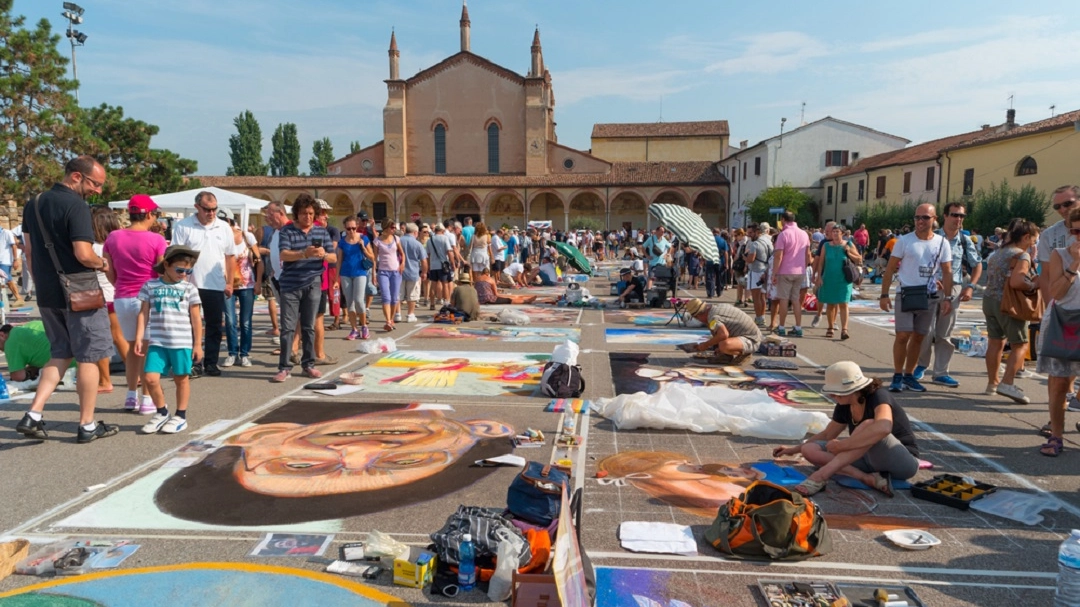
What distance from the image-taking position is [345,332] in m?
10.3

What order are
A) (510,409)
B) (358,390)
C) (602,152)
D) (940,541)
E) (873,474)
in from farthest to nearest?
1. (602,152)
2. (358,390)
3. (510,409)
4. (873,474)
5. (940,541)

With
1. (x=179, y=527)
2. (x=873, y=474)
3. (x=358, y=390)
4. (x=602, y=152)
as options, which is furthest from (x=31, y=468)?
(x=602, y=152)

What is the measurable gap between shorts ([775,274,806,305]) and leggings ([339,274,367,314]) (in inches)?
236

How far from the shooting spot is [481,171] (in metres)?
48.9

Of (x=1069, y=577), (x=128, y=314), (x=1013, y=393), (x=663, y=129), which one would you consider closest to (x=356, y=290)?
(x=128, y=314)

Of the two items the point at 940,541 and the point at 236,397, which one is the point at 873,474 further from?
the point at 236,397

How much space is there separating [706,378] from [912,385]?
199 cm

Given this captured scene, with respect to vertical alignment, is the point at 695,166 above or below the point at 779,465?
above

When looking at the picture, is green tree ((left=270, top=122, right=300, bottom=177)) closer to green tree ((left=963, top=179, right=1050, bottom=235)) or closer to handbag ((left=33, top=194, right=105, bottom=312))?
green tree ((left=963, top=179, right=1050, bottom=235))

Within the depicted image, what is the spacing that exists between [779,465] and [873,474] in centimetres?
59

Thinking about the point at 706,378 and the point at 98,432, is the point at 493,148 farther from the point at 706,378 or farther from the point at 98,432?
the point at 98,432

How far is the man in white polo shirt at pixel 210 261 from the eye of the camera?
6504 millimetres

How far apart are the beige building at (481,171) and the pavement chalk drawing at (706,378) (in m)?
38.4

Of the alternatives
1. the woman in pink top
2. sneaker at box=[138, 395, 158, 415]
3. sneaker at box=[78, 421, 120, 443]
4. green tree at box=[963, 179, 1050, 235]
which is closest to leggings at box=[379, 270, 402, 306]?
the woman in pink top
